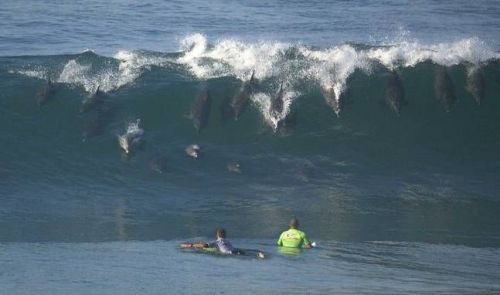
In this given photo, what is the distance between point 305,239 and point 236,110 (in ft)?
28.8

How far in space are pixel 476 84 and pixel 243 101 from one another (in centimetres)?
706

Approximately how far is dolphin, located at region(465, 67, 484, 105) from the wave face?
44mm

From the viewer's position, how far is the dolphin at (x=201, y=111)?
28906 mm

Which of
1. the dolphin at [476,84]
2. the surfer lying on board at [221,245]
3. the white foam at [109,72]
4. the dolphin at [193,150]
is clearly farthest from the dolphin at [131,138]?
the dolphin at [476,84]

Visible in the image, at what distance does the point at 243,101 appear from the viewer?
97.2 feet

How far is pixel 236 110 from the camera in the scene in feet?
96.4

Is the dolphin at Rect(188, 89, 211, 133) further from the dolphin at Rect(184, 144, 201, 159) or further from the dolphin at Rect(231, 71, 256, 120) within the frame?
the dolphin at Rect(184, 144, 201, 159)

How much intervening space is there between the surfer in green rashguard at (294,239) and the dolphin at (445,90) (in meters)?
10.1

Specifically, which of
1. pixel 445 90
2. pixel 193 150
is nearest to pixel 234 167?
pixel 193 150

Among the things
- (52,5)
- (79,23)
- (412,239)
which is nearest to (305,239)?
(412,239)

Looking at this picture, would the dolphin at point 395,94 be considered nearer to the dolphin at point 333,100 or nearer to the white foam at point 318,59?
the white foam at point 318,59

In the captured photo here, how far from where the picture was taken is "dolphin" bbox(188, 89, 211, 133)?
28.9m

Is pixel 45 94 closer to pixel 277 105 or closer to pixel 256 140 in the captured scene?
pixel 256 140

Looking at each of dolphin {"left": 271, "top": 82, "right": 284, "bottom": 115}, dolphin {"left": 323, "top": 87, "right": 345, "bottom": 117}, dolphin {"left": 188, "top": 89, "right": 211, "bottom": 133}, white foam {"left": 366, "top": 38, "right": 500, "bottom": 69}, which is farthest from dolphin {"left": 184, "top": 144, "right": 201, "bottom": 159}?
white foam {"left": 366, "top": 38, "right": 500, "bottom": 69}
